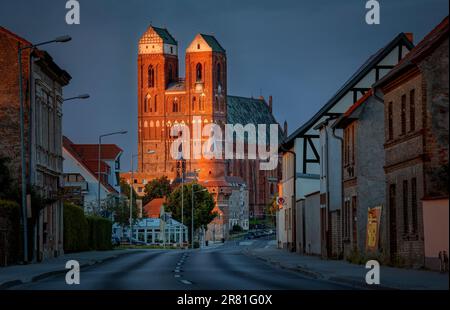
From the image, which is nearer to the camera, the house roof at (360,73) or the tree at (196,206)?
the house roof at (360,73)

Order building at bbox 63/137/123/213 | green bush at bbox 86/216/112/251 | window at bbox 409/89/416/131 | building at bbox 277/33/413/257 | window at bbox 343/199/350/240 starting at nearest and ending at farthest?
window at bbox 409/89/416/131 → window at bbox 343/199/350/240 → building at bbox 277/33/413/257 → green bush at bbox 86/216/112/251 → building at bbox 63/137/123/213

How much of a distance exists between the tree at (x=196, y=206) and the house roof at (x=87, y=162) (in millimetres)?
46025

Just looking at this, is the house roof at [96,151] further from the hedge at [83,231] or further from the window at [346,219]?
the window at [346,219]

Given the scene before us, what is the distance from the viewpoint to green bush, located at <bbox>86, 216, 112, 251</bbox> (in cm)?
7812

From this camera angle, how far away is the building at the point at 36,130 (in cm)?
5100

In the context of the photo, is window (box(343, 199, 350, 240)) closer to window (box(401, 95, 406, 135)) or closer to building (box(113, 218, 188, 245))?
window (box(401, 95, 406, 135))

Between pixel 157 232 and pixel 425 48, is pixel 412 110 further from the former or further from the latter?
pixel 157 232

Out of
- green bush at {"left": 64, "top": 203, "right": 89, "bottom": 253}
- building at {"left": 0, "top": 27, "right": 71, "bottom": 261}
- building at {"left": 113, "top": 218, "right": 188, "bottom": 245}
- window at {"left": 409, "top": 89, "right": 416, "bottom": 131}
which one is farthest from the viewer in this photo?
building at {"left": 113, "top": 218, "right": 188, "bottom": 245}

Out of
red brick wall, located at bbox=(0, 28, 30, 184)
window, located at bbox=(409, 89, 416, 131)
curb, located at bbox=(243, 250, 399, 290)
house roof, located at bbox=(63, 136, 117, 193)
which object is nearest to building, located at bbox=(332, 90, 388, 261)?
curb, located at bbox=(243, 250, 399, 290)

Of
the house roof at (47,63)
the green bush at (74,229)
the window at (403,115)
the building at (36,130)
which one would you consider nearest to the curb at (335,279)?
the window at (403,115)

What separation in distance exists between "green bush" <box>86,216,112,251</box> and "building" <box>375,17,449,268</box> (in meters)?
38.0
